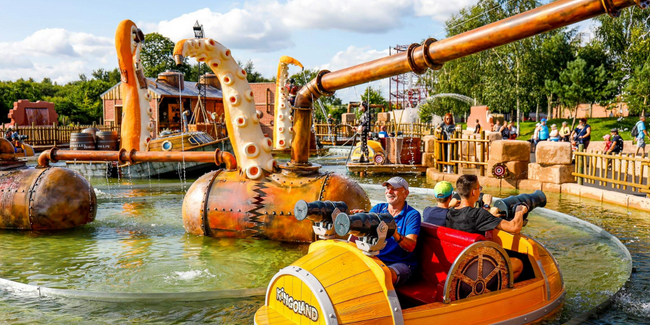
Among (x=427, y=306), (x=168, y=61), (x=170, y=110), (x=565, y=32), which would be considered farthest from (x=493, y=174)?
(x=168, y=61)

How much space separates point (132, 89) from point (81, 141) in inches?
319

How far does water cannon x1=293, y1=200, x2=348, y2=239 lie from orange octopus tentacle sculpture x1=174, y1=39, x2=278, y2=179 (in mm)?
3468

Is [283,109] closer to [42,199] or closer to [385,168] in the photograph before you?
[42,199]

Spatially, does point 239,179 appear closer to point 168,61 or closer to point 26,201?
point 26,201

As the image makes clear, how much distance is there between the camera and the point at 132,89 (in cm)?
1009

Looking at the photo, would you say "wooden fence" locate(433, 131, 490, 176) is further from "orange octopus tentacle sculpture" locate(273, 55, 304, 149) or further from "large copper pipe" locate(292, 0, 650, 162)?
"large copper pipe" locate(292, 0, 650, 162)

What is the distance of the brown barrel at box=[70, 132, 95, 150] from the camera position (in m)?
16.9

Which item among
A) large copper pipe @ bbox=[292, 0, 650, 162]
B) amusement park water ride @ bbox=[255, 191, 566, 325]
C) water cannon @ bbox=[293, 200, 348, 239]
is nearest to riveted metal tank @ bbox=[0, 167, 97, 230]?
large copper pipe @ bbox=[292, 0, 650, 162]

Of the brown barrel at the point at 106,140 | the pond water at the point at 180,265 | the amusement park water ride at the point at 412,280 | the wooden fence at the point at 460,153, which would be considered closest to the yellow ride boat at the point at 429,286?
the amusement park water ride at the point at 412,280

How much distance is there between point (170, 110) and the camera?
34.8 metres

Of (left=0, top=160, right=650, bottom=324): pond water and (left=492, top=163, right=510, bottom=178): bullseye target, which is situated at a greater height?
(left=492, top=163, right=510, bottom=178): bullseye target

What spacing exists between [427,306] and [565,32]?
42826 millimetres

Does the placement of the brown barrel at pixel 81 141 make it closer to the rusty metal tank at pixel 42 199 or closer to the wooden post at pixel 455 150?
the rusty metal tank at pixel 42 199

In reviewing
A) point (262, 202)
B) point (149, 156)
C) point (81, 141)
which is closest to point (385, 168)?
point (149, 156)
